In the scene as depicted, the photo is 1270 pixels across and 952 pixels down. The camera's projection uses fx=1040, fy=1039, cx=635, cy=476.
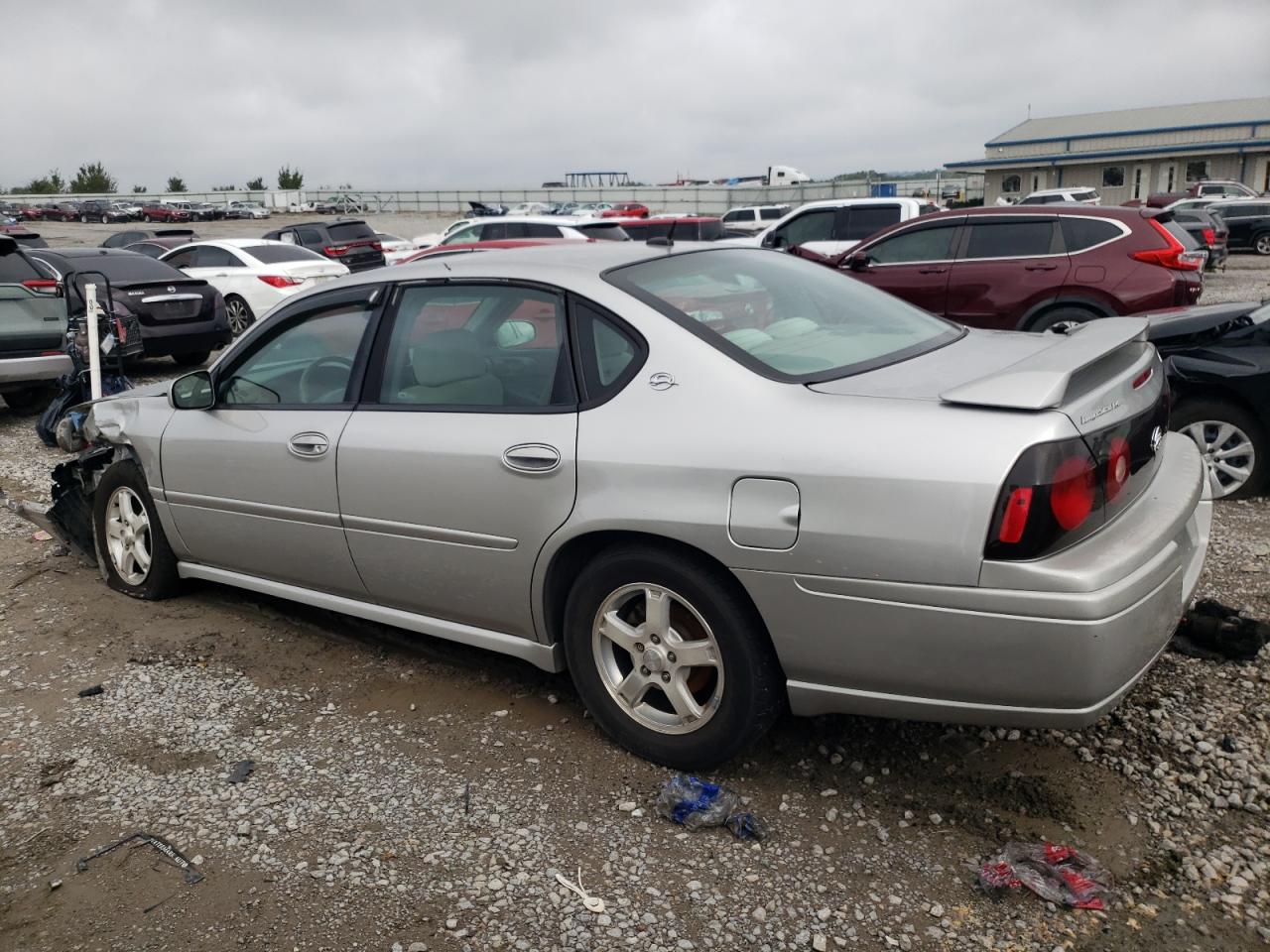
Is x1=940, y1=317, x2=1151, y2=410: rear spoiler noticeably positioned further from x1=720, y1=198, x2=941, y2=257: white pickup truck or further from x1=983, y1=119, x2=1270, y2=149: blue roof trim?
x1=983, y1=119, x2=1270, y2=149: blue roof trim

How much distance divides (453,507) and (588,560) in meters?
0.51

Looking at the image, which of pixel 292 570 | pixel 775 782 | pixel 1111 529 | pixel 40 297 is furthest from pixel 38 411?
pixel 1111 529

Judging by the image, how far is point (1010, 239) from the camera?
31.9 feet

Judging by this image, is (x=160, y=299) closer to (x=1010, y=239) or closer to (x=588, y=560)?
(x=1010, y=239)

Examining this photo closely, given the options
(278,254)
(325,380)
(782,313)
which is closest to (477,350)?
(325,380)

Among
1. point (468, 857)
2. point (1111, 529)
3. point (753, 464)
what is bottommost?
point (468, 857)

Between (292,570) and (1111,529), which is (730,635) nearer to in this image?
(1111,529)

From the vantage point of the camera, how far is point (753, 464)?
2.88 m

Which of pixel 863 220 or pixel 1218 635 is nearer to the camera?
pixel 1218 635

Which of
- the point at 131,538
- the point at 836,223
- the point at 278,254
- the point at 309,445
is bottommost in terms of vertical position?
the point at 131,538

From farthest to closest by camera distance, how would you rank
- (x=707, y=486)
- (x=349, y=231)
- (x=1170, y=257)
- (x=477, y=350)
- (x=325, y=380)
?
(x=349, y=231) → (x=1170, y=257) → (x=325, y=380) → (x=477, y=350) → (x=707, y=486)

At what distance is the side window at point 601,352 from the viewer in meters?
3.27

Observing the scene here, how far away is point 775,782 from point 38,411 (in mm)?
9734

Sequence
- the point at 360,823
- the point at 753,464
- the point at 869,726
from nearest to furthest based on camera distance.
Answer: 1. the point at 753,464
2. the point at 360,823
3. the point at 869,726
